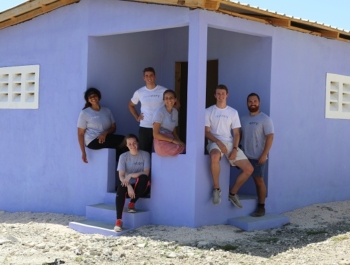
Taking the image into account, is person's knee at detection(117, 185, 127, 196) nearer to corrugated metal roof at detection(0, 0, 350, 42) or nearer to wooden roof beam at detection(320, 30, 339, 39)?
corrugated metal roof at detection(0, 0, 350, 42)

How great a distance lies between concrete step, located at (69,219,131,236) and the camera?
857 centimetres

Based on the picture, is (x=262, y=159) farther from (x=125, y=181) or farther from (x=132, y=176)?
(x=125, y=181)

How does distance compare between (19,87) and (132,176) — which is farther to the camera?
(19,87)

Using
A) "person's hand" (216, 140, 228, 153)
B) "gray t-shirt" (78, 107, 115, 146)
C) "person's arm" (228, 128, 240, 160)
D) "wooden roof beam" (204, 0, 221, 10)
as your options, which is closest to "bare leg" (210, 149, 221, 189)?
"person's hand" (216, 140, 228, 153)

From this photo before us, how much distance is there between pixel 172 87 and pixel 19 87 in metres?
2.87

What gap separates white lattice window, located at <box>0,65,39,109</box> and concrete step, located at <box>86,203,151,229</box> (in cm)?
261

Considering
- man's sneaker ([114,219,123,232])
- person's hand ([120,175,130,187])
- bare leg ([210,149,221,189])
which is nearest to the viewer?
man's sneaker ([114,219,123,232])

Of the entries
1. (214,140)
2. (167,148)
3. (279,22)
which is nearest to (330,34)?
(279,22)

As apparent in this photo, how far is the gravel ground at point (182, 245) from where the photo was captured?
23.8 feet

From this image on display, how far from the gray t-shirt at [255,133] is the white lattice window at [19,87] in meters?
3.94

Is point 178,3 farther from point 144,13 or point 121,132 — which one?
point 121,132

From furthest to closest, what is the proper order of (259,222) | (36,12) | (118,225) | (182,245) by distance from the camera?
(36,12) → (259,222) → (118,225) → (182,245)

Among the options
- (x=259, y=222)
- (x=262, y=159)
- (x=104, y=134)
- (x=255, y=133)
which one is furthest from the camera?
(x=104, y=134)

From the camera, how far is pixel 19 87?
11359mm
